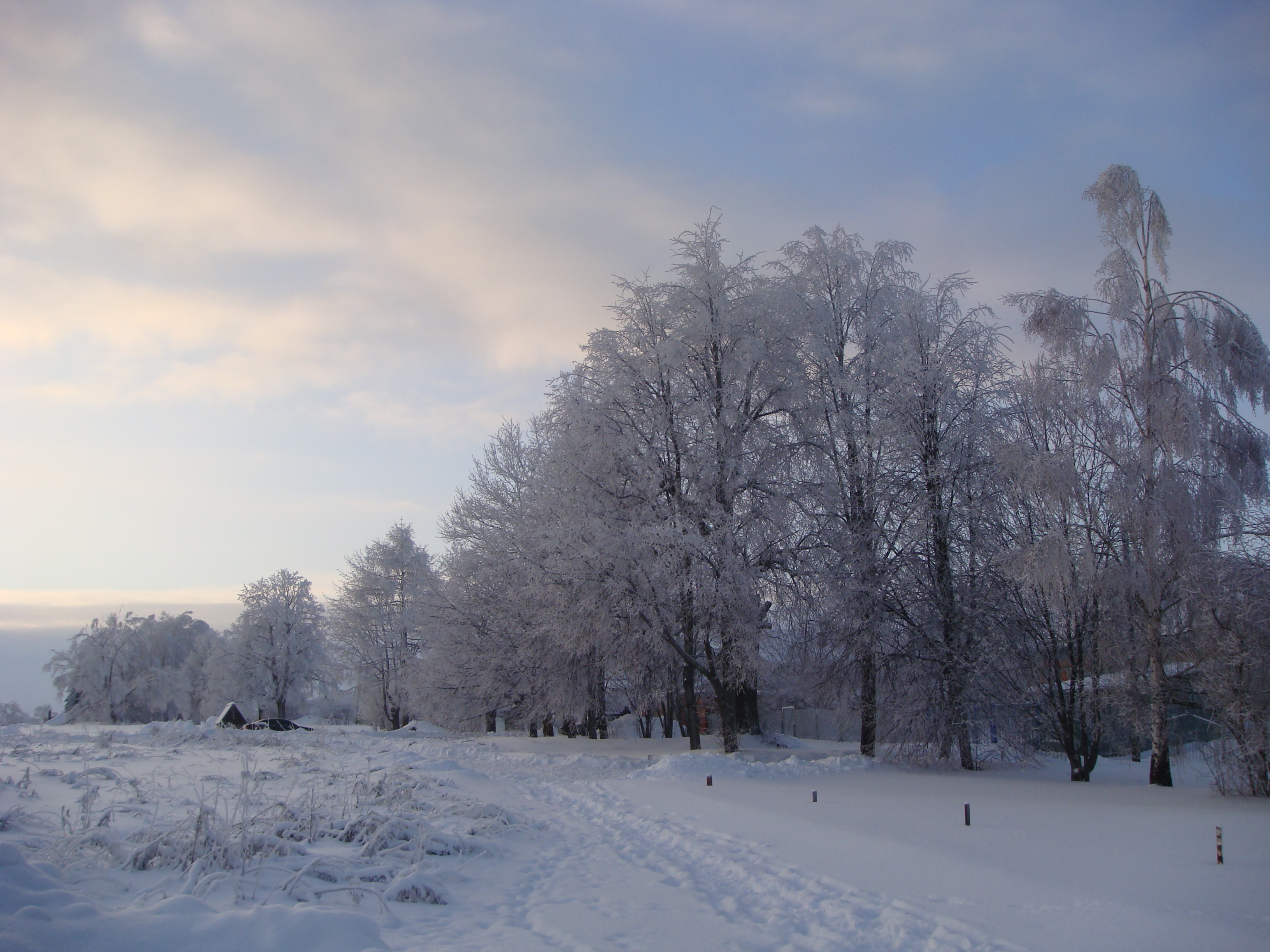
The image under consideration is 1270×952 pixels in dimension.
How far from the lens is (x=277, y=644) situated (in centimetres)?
5344

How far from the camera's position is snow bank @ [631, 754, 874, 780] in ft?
55.5

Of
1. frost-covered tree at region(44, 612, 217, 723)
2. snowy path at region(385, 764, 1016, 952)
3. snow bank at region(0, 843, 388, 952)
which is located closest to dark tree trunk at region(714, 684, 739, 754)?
snowy path at region(385, 764, 1016, 952)

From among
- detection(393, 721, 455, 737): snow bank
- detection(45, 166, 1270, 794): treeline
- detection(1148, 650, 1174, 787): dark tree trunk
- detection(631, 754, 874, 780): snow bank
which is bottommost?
detection(393, 721, 455, 737): snow bank

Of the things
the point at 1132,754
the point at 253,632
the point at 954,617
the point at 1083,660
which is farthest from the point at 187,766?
the point at 253,632

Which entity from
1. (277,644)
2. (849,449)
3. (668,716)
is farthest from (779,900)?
(277,644)

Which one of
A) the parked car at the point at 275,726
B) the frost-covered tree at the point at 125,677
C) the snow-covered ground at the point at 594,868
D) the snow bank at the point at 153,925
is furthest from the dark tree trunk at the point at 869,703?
the frost-covered tree at the point at 125,677

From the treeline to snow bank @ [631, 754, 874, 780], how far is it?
2.10 metres

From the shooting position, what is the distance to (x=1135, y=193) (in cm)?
1686

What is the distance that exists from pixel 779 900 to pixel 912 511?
47.4 ft

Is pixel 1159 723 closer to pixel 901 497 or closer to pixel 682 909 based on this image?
pixel 901 497

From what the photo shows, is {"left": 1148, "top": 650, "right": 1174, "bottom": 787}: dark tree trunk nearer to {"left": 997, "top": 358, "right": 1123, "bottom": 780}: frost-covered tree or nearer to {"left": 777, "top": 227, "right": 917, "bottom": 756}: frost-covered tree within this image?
{"left": 997, "top": 358, "right": 1123, "bottom": 780}: frost-covered tree

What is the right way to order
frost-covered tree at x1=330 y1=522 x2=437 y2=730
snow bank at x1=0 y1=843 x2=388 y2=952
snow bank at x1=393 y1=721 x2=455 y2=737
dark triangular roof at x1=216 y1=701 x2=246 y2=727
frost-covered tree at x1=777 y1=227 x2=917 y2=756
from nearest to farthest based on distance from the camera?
snow bank at x1=0 y1=843 x2=388 y2=952 < frost-covered tree at x1=777 y1=227 x2=917 y2=756 < snow bank at x1=393 y1=721 x2=455 y2=737 < dark triangular roof at x1=216 y1=701 x2=246 y2=727 < frost-covered tree at x1=330 y1=522 x2=437 y2=730

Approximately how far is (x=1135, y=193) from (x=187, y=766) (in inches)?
929

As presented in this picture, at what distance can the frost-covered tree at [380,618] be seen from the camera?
4528cm
